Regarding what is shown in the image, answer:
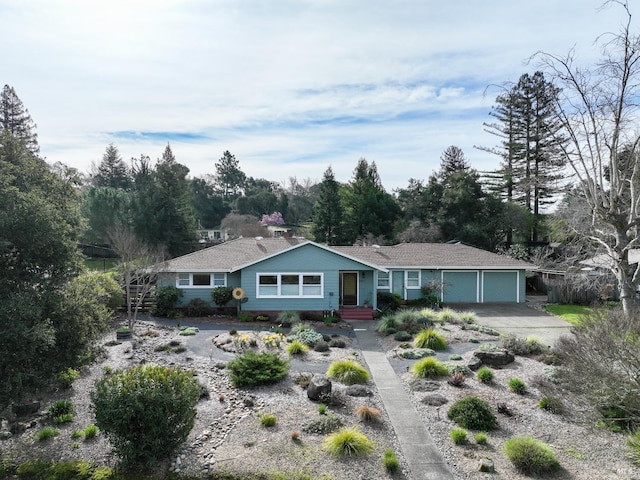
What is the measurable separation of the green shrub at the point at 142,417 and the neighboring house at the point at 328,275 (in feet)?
44.0

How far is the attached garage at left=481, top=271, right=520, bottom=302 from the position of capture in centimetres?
2564

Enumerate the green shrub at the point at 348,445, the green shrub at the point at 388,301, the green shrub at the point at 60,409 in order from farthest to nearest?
the green shrub at the point at 388,301 < the green shrub at the point at 60,409 < the green shrub at the point at 348,445

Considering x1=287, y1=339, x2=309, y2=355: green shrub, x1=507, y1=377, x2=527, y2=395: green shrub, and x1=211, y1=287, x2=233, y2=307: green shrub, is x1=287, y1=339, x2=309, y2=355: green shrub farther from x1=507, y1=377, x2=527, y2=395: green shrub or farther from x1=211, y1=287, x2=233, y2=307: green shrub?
x1=211, y1=287, x2=233, y2=307: green shrub

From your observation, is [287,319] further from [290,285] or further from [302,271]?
[302,271]

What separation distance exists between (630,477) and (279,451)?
6.04 m

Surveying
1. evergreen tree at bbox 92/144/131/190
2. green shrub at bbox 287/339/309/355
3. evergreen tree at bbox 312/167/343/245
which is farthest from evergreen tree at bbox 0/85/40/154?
green shrub at bbox 287/339/309/355

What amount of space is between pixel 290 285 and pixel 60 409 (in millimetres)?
12821

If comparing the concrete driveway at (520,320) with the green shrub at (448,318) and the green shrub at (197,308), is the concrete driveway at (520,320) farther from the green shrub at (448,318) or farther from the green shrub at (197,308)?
the green shrub at (197,308)

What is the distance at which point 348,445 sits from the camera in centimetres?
782

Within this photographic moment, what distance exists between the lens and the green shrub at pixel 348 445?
305 inches

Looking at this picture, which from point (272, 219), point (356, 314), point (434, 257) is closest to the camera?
point (356, 314)

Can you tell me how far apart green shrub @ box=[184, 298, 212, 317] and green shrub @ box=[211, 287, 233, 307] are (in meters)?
0.59

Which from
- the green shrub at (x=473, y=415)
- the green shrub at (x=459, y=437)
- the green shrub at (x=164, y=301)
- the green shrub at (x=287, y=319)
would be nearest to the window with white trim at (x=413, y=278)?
the green shrub at (x=287, y=319)

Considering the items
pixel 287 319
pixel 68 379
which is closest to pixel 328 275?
pixel 287 319
